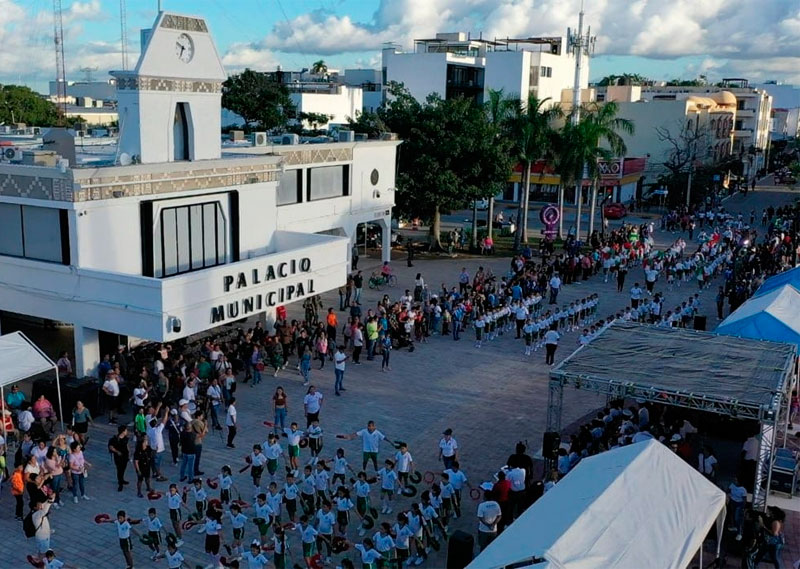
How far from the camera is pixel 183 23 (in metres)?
22.8

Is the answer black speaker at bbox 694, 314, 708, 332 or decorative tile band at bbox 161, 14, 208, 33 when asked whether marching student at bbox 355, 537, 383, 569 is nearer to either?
decorative tile band at bbox 161, 14, 208, 33

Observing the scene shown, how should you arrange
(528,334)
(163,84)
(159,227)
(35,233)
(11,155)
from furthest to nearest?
1. (528,334)
2. (163,84)
3. (159,227)
4. (11,155)
5. (35,233)

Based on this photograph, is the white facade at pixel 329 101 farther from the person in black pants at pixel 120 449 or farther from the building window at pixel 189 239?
the person in black pants at pixel 120 449

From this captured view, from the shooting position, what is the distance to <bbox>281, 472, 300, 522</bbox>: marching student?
13242 millimetres

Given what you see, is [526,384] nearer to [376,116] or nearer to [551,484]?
[551,484]

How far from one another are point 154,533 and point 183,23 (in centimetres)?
1530

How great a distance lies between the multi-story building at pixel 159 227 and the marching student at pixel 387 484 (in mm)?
7407

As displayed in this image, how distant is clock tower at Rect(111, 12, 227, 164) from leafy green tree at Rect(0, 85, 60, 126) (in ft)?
177

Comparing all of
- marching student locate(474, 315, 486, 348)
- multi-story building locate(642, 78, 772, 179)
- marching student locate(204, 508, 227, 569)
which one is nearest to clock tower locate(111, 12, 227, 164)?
marching student locate(474, 315, 486, 348)

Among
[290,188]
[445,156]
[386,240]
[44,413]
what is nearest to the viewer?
[44,413]

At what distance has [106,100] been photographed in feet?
364

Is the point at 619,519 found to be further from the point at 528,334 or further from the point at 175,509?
the point at 528,334

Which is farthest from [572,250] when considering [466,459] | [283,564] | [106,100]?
[106,100]

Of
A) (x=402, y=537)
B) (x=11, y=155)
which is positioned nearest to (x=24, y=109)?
(x=11, y=155)
